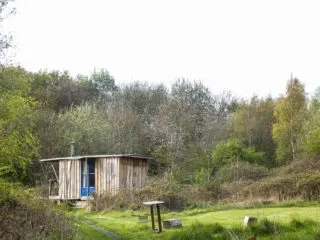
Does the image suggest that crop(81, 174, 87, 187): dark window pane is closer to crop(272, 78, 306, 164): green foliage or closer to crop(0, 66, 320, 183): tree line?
crop(0, 66, 320, 183): tree line

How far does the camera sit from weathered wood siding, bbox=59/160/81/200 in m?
31.9

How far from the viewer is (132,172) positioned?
102ft

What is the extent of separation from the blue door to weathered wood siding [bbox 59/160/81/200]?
292 millimetres

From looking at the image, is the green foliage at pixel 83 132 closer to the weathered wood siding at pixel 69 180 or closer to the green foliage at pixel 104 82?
the weathered wood siding at pixel 69 180

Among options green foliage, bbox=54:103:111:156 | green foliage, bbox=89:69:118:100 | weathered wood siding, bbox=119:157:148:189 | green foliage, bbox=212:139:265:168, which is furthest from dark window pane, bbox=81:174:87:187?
green foliage, bbox=89:69:118:100

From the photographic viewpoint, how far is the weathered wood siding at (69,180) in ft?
105

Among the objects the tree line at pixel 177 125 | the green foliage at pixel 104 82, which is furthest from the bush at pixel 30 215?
the green foliage at pixel 104 82

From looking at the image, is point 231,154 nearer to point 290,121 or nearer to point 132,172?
point 290,121

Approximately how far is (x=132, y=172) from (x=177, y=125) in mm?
12374

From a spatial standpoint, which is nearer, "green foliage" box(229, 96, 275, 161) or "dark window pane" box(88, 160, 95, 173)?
"dark window pane" box(88, 160, 95, 173)

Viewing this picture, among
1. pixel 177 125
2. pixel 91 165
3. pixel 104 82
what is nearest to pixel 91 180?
pixel 91 165

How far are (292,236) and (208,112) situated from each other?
37.6 meters

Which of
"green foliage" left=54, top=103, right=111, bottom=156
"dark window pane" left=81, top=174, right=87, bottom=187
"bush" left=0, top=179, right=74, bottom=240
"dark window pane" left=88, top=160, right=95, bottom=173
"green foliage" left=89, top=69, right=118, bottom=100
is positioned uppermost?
"green foliage" left=89, top=69, right=118, bottom=100

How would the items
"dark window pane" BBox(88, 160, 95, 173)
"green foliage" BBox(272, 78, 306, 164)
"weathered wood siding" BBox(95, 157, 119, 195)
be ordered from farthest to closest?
"green foliage" BBox(272, 78, 306, 164) < "dark window pane" BBox(88, 160, 95, 173) < "weathered wood siding" BBox(95, 157, 119, 195)
